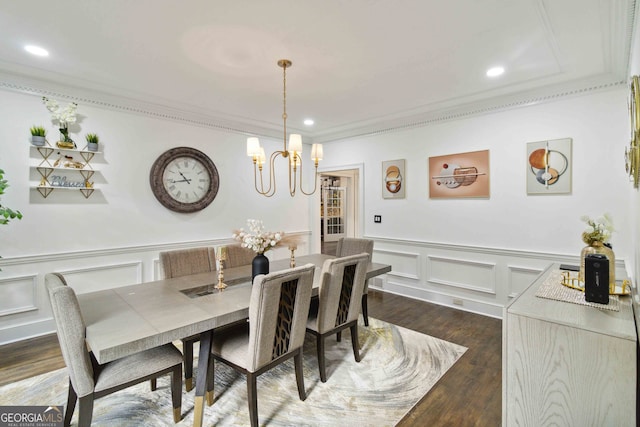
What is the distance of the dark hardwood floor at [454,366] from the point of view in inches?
78.3

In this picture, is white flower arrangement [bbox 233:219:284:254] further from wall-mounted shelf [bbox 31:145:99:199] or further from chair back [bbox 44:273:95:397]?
wall-mounted shelf [bbox 31:145:99:199]

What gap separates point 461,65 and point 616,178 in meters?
1.82

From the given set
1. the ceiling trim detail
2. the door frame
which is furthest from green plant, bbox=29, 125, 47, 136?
the door frame

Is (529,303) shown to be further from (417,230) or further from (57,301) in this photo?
(417,230)

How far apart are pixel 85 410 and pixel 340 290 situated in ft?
5.41

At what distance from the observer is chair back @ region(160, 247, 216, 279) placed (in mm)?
2719

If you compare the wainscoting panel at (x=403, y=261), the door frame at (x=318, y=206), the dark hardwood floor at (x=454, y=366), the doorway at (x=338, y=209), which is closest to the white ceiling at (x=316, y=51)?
the door frame at (x=318, y=206)

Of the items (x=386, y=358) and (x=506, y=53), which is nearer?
(x=506, y=53)

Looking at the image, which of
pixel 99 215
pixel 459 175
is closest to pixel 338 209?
pixel 459 175

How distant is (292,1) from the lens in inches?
71.6

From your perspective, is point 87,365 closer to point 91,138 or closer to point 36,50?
point 36,50

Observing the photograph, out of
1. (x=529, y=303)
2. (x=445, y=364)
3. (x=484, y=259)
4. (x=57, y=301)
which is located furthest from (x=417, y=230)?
(x=57, y=301)

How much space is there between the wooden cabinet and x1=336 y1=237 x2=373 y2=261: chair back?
2.00 metres

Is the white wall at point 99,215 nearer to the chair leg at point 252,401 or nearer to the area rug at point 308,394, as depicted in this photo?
the area rug at point 308,394
